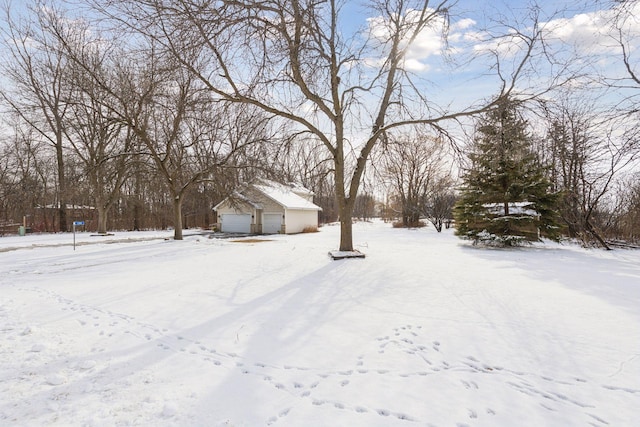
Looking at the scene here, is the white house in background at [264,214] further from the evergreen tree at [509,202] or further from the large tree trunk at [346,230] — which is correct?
the evergreen tree at [509,202]

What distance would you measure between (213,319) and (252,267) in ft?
12.6

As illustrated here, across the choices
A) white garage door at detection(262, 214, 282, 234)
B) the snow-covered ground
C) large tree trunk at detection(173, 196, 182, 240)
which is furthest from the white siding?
the snow-covered ground

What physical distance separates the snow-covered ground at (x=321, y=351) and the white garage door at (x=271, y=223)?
16744 mm

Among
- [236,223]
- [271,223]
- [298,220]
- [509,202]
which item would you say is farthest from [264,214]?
[509,202]

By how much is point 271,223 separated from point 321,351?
20.9 m

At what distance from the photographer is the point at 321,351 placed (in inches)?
134

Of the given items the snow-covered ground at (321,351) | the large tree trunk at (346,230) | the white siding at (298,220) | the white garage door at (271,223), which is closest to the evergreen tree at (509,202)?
the large tree trunk at (346,230)

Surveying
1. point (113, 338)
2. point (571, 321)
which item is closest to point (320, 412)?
point (113, 338)

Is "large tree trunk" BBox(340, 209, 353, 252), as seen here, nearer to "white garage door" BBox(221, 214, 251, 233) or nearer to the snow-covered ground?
the snow-covered ground

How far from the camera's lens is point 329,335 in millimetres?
3840

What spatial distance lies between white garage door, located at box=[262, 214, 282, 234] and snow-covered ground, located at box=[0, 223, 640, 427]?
16744mm

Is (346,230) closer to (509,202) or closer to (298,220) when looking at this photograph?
(509,202)

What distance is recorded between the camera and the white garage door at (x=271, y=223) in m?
23.6

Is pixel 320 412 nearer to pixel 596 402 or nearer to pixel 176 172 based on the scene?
pixel 596 402
